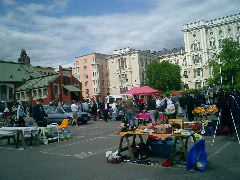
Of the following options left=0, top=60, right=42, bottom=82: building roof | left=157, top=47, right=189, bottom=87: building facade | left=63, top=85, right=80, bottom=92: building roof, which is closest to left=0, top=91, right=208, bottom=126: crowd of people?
left=63, top=85, right=80, bottom=92: building roof

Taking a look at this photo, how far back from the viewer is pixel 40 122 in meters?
15.9

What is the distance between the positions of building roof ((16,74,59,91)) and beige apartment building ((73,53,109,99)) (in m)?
29.1

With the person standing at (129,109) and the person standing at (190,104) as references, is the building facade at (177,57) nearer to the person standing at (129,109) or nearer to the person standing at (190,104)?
the person standing at (190,104)

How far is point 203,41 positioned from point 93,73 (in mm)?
37775

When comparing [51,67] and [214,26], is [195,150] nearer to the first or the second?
[214,26]

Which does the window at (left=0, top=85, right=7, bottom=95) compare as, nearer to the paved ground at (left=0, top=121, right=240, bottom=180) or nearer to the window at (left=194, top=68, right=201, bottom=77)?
the window at (left=194, top=68, right=201, bottom=77)

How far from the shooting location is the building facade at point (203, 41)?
79.6 metres

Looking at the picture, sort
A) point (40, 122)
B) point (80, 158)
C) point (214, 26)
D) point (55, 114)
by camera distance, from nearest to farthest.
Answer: point (80, 158) < point (40, 122) < point (55, 114) < point (214, 26)

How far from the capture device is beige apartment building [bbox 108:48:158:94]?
8538cm

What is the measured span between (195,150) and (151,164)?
1608 millimetres

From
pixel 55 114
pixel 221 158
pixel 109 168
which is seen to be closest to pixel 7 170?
pixel 109 168

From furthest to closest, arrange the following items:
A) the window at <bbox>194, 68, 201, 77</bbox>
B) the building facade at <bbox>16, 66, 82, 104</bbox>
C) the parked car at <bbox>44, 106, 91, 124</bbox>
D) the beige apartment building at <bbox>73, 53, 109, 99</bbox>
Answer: the beige apartment building at <bbox>73, 53, 109, 99</bbox> → the window at <bbox>194, 68, 201, 77</bbox> → the building facade at <bbox>16, 66, 82, 104</bbox> → the parked car at <bbox>44, 106, 91, 124</bbox>

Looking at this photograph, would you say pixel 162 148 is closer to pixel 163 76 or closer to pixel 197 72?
pixel 163 76

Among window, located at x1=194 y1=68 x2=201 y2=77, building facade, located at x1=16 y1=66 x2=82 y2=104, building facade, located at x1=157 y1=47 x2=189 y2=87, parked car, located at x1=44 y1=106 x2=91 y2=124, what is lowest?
parked car, located at x1=44 y1=106 x2=91 y2=124
